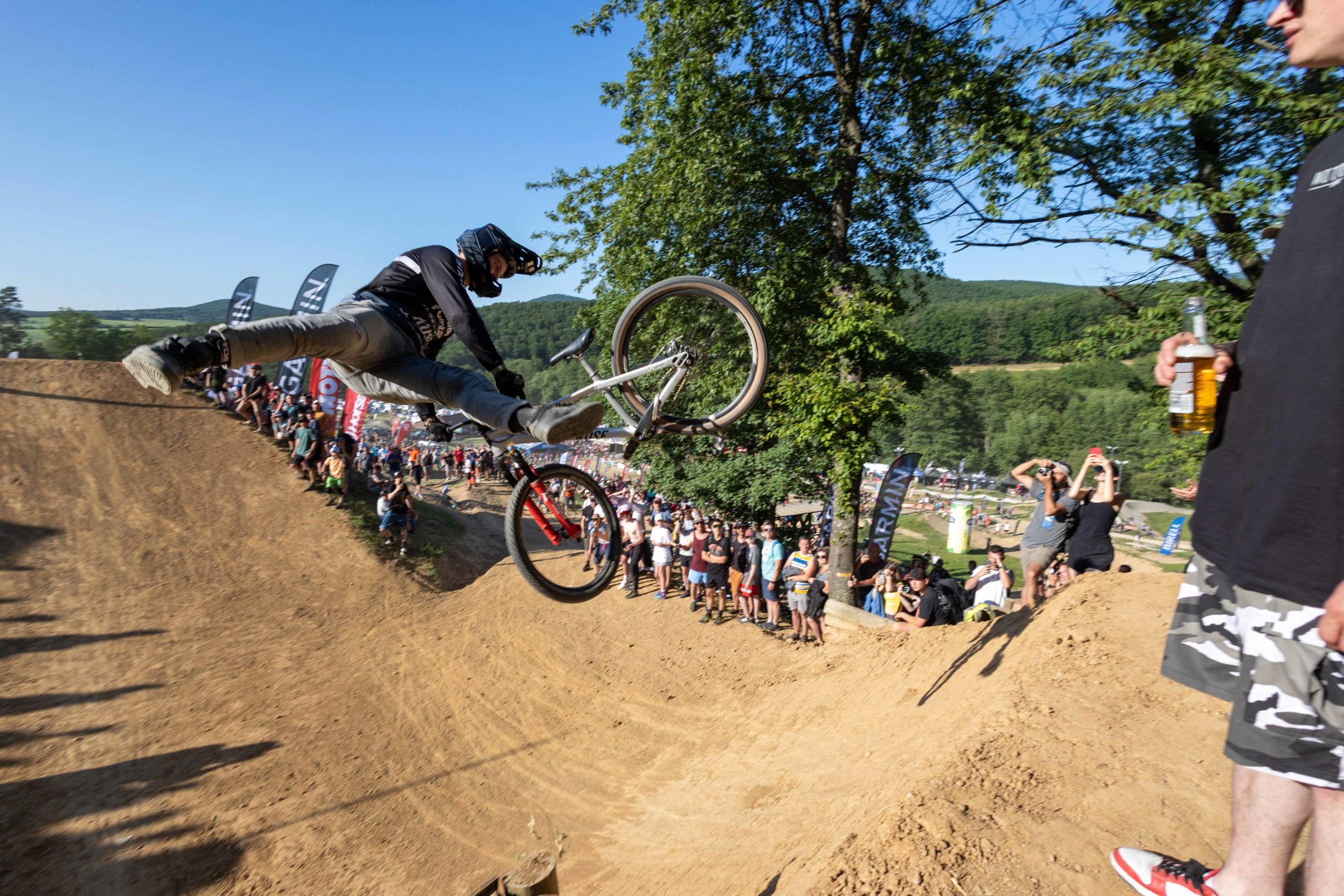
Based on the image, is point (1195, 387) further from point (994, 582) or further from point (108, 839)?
point (108, 839)

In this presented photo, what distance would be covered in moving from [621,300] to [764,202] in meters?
3.69

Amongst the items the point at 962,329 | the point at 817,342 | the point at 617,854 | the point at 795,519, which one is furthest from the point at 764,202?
the point at 962,329

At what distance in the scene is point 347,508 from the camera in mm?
18703

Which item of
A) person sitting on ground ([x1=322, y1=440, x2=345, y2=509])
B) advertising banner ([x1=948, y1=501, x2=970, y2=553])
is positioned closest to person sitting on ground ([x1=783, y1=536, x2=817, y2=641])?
person sitting on ground ([x1=322, y1=440, x2=345, y2=509])

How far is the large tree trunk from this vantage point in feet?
43.3

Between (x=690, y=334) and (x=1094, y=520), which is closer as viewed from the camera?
(x=690, y=334)

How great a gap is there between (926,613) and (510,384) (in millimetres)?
8656

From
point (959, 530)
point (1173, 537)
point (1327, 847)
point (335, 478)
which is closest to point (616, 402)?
point (1327, 847)

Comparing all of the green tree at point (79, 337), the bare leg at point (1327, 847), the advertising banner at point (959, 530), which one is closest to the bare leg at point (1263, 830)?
the bare leg at point (1327, 847)

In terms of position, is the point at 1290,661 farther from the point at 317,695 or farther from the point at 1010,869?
the point at 317,695

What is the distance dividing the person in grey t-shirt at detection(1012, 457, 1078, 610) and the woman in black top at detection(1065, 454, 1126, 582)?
14 centimetres

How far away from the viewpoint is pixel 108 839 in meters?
8.03

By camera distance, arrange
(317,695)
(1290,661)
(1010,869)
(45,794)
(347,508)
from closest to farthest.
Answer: (1290,661)
(1010,869)
(45,794)
(317,695)
(347,508)

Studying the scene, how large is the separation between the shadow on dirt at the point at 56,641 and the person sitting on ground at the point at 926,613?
13670 millimetres
